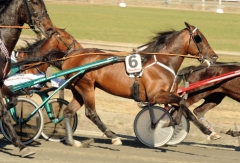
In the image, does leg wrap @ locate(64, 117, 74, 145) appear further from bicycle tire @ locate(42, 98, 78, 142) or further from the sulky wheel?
the sulky wheel

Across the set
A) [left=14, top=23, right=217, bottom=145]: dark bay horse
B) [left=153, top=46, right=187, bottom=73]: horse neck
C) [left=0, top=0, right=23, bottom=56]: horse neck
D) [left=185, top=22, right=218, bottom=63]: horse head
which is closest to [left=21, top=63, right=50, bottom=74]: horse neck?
[left=14, top=23, right=217, bottom=145]: dark bay horse

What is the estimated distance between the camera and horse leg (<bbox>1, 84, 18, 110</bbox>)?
27.0 feet

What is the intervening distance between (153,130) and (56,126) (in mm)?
1542

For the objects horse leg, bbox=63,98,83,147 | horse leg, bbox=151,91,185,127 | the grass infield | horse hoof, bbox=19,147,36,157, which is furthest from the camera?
the grass infield

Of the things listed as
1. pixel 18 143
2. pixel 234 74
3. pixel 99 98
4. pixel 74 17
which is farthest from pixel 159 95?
pixel 74 17

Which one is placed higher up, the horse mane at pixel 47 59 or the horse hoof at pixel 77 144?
the horse mane at pixel 47 59

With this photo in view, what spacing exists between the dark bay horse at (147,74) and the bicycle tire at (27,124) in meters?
0.44

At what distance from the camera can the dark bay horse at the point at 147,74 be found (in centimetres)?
888

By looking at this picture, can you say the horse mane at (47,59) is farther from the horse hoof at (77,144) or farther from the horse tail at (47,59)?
the horse hoof at (77,144)

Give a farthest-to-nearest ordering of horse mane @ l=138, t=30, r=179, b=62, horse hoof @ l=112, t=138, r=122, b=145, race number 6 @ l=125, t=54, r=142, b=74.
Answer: horse mane @ l=138, t=30, r=179, b=62, horse hoof @ l=112, t=138, r=122, b=145, race number 6 @ l=125, t=54, r=142, b=74

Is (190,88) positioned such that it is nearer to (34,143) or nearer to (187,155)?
(187,155)

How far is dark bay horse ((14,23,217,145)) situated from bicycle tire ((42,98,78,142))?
346mm

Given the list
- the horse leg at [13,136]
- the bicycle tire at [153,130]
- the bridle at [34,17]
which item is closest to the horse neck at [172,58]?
the bicycle tire at [153,130]

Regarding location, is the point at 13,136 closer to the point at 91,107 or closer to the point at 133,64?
the point at 91,107
